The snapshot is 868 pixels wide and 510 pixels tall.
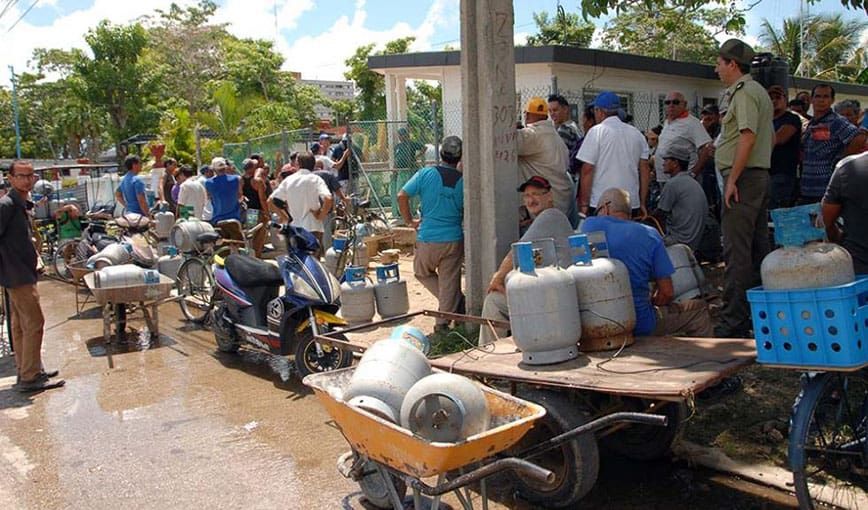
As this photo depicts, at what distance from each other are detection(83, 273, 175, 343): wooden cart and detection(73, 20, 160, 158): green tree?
1286 inches

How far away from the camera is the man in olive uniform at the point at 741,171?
554 centimetres

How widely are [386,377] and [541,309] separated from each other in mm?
946

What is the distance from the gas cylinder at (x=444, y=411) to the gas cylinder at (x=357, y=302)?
4.18 metres

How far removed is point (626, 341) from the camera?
14.3 feet

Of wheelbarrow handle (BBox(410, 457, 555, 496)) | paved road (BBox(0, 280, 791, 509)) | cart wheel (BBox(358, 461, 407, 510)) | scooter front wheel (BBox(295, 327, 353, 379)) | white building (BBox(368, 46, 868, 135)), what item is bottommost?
paved road (BBox(0, 280, 791, 509))

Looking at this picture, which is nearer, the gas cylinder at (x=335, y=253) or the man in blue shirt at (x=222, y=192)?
the gas cylinder at (x=335, y=253)

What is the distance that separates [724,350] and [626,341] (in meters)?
0.53

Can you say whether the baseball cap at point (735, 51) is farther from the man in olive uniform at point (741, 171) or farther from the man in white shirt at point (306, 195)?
the man in white shirt at point (306, 195)

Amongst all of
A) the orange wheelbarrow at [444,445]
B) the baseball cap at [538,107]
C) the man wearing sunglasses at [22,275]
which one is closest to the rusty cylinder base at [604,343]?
the orange wheelbarrow at [444,445]

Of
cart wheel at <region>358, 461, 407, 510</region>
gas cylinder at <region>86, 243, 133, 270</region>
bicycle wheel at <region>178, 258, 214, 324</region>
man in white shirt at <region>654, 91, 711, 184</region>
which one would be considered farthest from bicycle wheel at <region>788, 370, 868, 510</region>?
gas cylinder at <region>86, 243, 133, 270</region>

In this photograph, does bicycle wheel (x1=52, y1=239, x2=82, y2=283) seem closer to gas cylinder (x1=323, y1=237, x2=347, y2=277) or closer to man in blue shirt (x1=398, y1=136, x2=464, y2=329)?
gas cylinder (x1=323, y1=237, x2=347, y2=277)

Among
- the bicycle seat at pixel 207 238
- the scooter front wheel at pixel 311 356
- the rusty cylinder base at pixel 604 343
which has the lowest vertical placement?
the scooter front wheel at pixel 311 356

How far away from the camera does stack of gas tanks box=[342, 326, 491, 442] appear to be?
3275mm

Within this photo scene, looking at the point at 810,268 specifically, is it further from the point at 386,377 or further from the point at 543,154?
the point at 543,154
